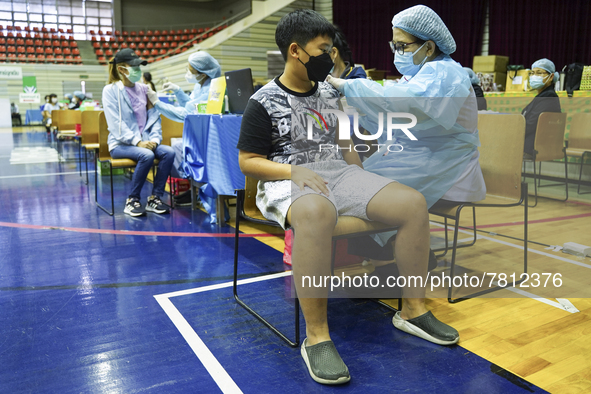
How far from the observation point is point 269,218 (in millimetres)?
1531

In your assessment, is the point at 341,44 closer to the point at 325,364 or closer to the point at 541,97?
the point at 325,364

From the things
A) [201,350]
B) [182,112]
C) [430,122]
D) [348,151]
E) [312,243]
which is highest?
[182,112]

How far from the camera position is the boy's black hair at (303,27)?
143 centimetres

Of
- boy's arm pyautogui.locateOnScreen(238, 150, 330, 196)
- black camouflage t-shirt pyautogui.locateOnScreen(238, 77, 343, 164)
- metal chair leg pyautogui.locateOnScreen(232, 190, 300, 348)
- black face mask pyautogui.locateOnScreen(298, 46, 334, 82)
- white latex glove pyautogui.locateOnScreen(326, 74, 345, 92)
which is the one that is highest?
black face mask pyautogui.locateOnScreen(298, 46, 334, 82)

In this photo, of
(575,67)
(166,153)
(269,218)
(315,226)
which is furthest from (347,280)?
(575,67)

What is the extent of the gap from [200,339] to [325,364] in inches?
18.7

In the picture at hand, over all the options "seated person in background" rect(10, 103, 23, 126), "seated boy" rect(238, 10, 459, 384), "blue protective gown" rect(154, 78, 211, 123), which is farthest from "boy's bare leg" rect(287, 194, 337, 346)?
"seated person in background" rect(10, 103, 23, 126)

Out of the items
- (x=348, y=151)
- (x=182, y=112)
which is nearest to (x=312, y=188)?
(x=348, y=151)

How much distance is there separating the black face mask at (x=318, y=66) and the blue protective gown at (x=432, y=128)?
8.2 inches

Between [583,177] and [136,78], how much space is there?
4280 mm

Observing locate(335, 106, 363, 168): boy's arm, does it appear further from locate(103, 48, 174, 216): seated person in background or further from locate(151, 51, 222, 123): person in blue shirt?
locate(151, 51, 222, 123): person in blue shirt

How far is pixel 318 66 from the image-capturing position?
4.77ft

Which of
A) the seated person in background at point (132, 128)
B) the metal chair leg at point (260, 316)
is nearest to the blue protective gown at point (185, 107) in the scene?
the seated person in background at point (132, 128)

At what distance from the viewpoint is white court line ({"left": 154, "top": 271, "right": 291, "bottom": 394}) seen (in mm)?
1277
